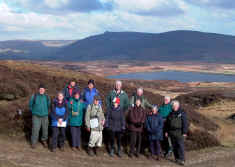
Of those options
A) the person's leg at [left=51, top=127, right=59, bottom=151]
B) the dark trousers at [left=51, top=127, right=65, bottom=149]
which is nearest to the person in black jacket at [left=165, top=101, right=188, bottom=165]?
the dark trousers at [left=51, top=127, right=65, bottom=149]

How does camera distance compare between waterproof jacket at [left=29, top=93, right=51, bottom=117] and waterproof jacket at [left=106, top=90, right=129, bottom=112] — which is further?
waterproof jacket at [left=106, top=90, right=129, bottom=112]

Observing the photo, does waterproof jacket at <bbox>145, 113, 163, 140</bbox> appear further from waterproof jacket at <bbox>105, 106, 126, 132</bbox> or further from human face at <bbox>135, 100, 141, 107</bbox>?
waterproof jacket at <bbox>105, 106, 126, 132</bbox>

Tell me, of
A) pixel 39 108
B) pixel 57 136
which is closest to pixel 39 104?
pixel 39 108

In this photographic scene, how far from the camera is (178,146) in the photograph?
1227cm

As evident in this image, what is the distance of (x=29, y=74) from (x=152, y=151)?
17.4 metres

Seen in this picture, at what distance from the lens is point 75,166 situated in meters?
10.7

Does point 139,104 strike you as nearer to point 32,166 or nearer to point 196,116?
point 32,166

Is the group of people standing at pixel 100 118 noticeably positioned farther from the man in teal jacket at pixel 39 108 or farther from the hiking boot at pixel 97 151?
the hiking boot at pixel 97 151

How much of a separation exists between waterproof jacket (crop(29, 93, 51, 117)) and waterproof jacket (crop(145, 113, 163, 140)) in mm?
4320

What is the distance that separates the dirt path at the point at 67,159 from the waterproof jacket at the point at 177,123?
1482 millimetres

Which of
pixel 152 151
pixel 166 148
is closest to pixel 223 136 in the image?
pixel 166 148

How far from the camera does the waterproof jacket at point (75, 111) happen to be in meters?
11.9

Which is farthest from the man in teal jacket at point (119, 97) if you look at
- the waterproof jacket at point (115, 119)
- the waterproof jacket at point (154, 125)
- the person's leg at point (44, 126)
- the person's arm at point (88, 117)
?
the person's leg at point (44, 126)

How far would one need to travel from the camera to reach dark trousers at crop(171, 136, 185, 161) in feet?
39.5
